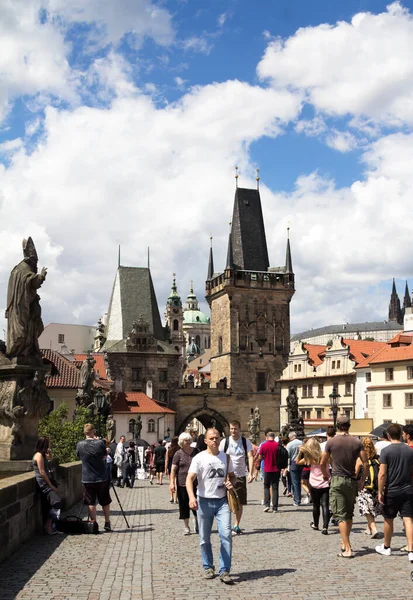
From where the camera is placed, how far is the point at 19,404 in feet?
35.5

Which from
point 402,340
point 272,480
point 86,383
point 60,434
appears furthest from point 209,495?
point 402,340

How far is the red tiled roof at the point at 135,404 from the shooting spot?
64312 millimetres

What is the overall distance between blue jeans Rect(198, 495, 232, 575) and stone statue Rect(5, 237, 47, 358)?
4139 mm

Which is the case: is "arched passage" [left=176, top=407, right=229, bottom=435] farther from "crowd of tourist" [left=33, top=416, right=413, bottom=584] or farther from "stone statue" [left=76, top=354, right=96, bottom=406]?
"crowd of tourist" [left=33, top=416, right=413, bottom=584]

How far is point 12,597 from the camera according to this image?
665 centimetres

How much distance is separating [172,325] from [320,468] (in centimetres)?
12484

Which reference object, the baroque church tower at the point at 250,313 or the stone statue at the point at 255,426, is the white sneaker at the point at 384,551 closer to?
the stone statue at the point at 255,426

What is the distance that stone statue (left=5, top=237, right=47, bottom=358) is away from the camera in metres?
11.0

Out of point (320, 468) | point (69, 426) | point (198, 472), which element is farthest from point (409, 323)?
point (198, 472)

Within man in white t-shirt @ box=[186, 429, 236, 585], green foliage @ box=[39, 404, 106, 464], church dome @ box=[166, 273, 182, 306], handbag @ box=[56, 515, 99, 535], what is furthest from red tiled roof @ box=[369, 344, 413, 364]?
church dome @ box=[166, 273, 182, 306]

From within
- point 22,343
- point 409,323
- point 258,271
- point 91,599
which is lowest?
point 91,599

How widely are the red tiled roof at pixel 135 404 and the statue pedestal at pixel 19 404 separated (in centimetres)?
5289

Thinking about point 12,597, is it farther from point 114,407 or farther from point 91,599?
point 114,407

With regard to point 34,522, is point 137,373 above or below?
above
